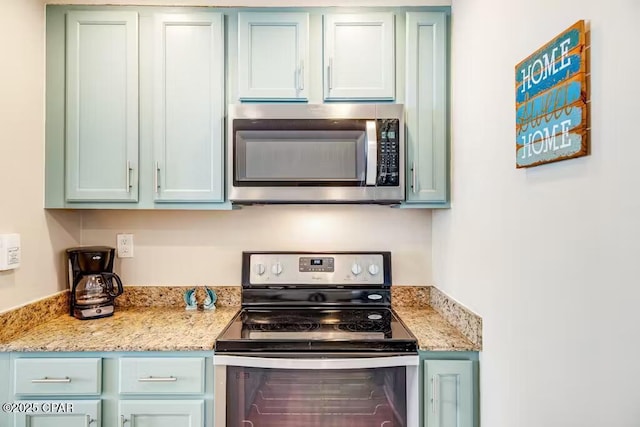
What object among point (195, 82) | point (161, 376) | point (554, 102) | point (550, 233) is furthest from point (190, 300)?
point (554, 102)

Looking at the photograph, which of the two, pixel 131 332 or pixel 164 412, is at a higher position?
pixel 131 332

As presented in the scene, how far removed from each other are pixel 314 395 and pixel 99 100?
166cm

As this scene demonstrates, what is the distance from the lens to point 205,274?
2143 millimetres

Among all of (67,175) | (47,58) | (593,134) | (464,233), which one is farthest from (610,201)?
(47,58)

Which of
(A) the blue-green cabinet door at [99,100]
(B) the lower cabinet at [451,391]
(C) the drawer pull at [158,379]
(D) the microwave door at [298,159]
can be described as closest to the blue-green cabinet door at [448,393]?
(B) the lower cabinet at [451,391]

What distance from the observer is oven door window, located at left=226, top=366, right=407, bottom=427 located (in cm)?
150

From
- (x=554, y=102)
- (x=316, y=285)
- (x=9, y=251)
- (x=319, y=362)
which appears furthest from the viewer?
(x=316, y=285)

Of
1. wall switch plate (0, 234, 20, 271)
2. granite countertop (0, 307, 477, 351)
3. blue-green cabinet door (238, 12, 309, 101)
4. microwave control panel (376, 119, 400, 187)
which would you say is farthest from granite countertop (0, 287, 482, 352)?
blue-green cabinet door (238, 12, 309, 101)

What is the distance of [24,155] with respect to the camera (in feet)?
5.57

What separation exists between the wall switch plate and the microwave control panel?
159cm

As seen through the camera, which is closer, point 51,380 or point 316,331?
point 51,380

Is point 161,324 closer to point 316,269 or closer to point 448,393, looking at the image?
point 316,269

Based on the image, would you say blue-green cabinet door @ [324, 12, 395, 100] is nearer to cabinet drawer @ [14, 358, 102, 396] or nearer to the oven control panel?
the oven control panel

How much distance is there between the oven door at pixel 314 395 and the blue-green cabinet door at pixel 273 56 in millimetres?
1210
